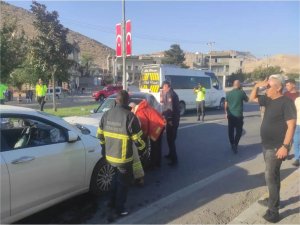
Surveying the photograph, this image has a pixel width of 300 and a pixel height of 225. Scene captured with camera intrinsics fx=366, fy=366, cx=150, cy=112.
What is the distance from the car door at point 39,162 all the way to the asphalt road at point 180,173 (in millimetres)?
370

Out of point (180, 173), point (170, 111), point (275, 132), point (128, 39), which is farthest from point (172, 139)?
point (128, 39)

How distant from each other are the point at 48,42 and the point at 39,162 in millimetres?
16500

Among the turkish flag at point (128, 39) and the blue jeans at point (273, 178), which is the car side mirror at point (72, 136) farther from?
the turkish flag at point (128, 39)

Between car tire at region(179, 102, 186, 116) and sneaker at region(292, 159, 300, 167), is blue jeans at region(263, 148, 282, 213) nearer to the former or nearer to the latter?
sneaker at region(292, 159, 300, 167)

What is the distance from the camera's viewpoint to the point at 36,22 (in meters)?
20.0

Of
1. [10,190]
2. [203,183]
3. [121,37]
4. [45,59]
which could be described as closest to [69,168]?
[10,190]

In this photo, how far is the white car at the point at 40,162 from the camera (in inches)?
162

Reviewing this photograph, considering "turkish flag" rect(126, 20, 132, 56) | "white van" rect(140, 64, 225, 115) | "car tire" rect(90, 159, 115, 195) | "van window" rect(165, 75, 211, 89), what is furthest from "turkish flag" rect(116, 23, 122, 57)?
"car tire" rect(90, 159, 115, 195)

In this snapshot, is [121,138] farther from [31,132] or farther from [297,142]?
[297,142]

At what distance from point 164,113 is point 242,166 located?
2.04 metres

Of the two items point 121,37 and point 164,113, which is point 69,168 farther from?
point 121,37

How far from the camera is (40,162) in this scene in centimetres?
442

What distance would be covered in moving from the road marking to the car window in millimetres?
1390

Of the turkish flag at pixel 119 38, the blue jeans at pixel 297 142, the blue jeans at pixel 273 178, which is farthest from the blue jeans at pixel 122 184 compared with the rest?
the turkish flag at pixel 119 38
